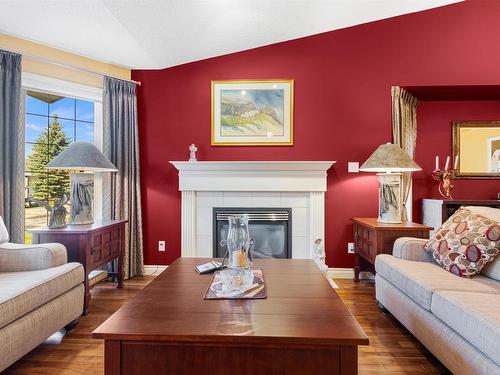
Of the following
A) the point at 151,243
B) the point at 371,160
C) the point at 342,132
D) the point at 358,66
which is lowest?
the point at 151,243

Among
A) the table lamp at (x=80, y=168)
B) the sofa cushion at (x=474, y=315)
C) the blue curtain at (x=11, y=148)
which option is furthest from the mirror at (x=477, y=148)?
the blue curtain at (x=11, y=148)

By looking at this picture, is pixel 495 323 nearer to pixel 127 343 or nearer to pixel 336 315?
pixel 336 315

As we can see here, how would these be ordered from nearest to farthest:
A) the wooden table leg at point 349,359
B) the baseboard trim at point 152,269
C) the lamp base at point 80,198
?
the wooden table leg at point 349,359 → the lamp base at point 80,198 → the baseboard trim at point 152,269

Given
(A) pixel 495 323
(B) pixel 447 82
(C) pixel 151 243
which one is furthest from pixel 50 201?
(B) pixel 447 82

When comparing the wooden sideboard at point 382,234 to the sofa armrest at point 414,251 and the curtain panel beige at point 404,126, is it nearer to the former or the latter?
the sofa armrest at point 414,251

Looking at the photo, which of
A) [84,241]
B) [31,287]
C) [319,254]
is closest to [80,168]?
[84,241]

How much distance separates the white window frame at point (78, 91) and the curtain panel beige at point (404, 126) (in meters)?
3.30

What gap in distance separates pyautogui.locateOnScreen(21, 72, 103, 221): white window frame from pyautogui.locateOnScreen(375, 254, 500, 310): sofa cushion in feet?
9.83

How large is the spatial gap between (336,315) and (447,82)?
10.6 ft

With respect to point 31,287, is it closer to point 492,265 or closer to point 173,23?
point 173,23

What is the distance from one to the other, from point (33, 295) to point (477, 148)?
4.58 metres

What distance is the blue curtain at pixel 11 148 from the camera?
2.52 m

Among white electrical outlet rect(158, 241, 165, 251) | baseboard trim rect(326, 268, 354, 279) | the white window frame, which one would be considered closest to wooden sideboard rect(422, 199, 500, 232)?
baseboard trim rect(326, 268, 354, 279)

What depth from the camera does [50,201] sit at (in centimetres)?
312
